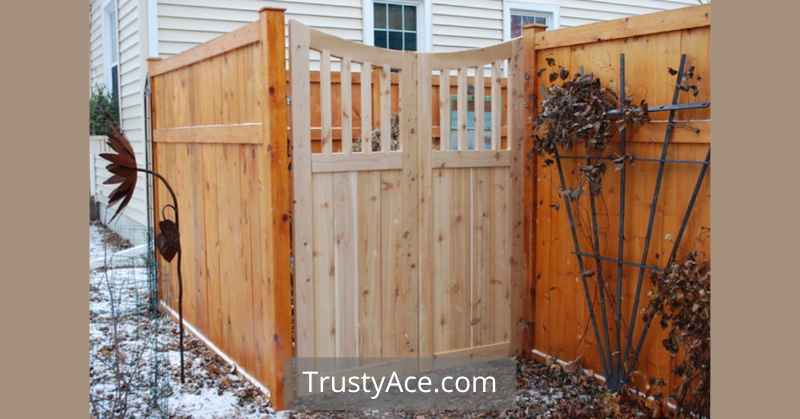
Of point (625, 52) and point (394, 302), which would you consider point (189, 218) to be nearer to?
point (394, 302)

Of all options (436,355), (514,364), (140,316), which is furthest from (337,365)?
(140,316)

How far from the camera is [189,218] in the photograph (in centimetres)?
610

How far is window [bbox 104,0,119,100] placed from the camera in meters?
10.1

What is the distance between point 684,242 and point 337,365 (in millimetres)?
2096

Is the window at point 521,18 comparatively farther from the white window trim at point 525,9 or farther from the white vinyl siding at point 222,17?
the white vinyl siding at point 222,17

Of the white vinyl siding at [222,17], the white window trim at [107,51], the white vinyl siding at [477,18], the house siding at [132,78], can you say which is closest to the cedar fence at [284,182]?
the white vinyl siding at [222,17]

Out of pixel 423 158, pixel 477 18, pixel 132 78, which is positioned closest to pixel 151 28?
pixel 132 78

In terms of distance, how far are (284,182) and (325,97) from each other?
1.81 ft

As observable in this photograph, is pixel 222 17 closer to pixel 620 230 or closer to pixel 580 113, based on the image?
pixel 580 113

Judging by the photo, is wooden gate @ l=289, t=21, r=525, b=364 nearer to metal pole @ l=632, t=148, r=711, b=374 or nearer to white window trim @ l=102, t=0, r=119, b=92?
metal pole @ l=632, t=148, r=711, b=374

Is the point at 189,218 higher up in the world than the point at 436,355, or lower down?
higher up

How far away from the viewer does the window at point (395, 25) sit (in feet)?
31.0

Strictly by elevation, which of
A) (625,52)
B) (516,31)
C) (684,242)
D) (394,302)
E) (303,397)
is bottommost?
(303,397)

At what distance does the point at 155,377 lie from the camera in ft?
16.0
